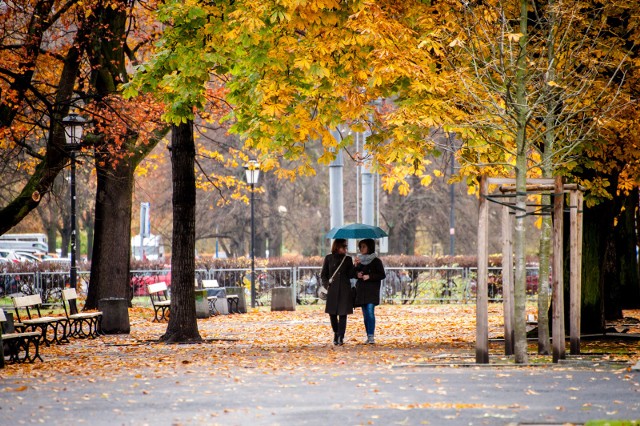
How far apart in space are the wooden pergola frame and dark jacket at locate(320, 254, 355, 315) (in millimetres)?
4416

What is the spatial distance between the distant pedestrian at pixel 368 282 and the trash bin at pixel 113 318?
18.7 feet

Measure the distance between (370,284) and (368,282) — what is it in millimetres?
50

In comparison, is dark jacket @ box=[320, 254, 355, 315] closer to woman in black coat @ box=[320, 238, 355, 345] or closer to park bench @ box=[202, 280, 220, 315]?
woman in black coat @ box=[320, 238, 355, 345]

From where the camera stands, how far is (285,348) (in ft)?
63.1

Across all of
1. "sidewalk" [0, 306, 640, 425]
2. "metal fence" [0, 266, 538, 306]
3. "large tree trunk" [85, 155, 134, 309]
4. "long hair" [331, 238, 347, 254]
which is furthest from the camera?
"metal fence" [0, 266, 538, 306]

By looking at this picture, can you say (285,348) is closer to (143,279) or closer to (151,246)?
(143,279)

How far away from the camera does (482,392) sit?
11547 millimetres

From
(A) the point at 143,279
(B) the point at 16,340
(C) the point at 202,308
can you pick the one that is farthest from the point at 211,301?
(B) the point at 16,340

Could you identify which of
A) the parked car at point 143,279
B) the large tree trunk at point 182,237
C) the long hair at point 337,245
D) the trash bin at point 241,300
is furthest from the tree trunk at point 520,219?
the parked car at point 143,279

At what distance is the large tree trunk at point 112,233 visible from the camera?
28875 mm

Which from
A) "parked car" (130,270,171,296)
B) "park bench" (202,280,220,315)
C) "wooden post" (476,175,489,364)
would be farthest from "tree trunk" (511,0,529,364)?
"parked car" (130,270,171,296)

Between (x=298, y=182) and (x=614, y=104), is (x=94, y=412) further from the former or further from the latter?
(x=298, y=182)

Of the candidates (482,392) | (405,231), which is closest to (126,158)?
(482,392)

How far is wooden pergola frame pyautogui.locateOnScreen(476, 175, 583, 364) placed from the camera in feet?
47.9
